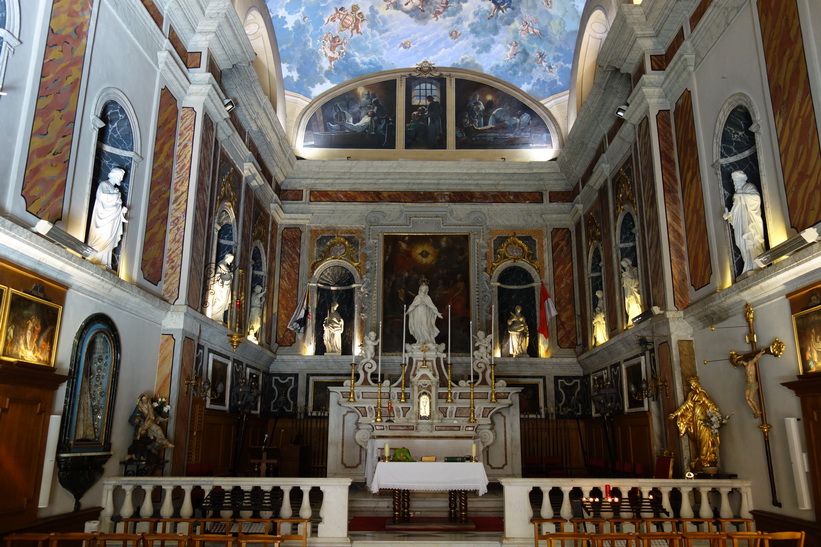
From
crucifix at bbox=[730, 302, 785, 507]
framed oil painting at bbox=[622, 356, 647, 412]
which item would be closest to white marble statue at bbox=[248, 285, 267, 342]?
framed oil painting at bbox=[622, 356, 647, 412]

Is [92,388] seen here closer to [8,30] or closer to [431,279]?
[8,30]

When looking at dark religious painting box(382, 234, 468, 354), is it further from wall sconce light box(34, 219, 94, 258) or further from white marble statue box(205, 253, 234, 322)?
wall sconce light box(34, 219, 94, 258)

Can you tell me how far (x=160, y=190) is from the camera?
11.0 metres

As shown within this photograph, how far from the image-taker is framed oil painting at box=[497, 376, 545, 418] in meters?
17.2

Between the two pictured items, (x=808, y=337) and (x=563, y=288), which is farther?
(x=563, y=288)

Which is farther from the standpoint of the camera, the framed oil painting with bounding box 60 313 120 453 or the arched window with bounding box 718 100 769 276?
the arched window with bounding box 718 100 769 276

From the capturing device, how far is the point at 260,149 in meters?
16.3

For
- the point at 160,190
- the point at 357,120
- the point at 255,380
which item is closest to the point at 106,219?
the point at 160,190

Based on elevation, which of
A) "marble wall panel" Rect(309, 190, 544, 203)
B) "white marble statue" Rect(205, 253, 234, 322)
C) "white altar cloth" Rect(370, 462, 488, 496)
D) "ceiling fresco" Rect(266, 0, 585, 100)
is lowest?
"white altar cloth" Rect(370, 462, 488, 496)

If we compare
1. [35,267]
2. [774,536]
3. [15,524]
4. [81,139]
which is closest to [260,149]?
[81,139]

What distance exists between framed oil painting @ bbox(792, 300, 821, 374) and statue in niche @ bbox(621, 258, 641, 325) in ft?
16.9

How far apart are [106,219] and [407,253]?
10032mm

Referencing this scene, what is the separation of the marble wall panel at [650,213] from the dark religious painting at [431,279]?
21.1ft

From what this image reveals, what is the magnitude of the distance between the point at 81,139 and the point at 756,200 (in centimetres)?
879
